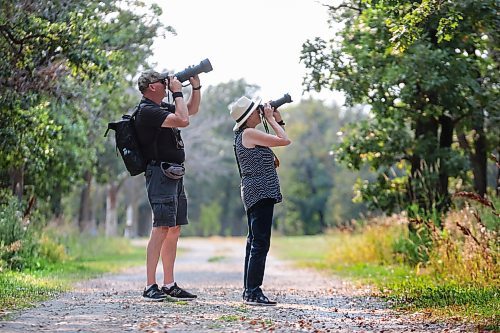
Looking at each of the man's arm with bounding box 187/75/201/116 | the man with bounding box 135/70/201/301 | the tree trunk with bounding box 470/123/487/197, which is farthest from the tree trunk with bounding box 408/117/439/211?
the man with bounding box 135/70/201/301

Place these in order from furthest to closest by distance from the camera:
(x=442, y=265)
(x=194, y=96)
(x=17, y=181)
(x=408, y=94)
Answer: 1. (x=17, y=181)
2. (x=408, y=94)
3. (x=442, y=265)
4. (x=194, y=96)

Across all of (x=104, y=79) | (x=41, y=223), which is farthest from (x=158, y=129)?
(x=41, y=223)

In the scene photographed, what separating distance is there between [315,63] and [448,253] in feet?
15.0

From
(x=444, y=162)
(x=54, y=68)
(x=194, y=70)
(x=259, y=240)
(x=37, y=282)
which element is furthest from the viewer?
(x=444, y=162)

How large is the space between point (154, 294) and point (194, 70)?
7.82 feet

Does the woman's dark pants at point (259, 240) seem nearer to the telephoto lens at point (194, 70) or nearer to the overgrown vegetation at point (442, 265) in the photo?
the overgrown vegetation at point (442, 265)

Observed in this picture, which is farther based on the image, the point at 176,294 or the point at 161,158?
the point at 176,294

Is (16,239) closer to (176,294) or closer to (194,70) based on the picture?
(176,294)

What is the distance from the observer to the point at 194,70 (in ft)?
30.4

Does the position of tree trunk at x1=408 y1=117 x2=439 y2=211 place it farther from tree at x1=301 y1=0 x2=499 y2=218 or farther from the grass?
the grass

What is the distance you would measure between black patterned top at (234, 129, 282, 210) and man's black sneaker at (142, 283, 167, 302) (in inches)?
49.7

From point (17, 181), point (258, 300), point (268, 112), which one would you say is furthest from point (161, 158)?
point (17, 181)

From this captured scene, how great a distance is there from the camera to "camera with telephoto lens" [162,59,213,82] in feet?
30.1

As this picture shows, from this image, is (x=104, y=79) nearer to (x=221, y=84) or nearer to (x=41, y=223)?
(x=41, y=223)
